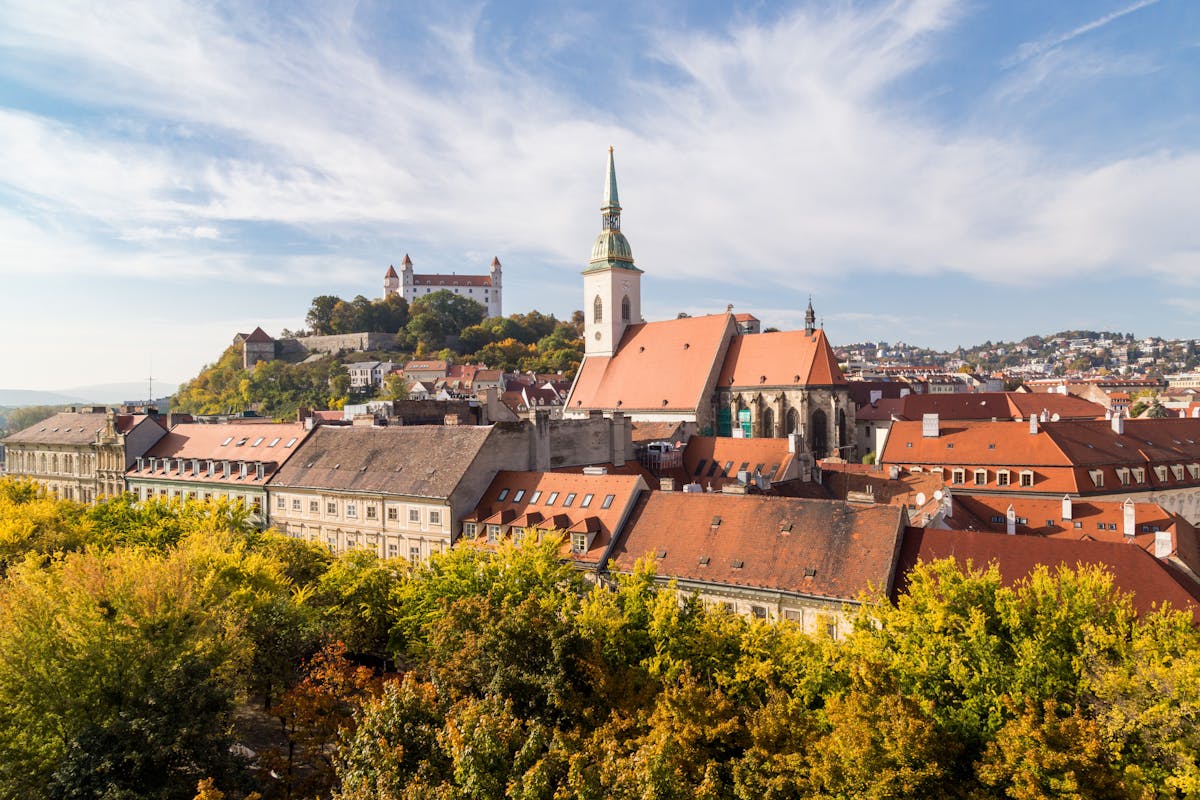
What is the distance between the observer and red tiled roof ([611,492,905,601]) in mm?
34750

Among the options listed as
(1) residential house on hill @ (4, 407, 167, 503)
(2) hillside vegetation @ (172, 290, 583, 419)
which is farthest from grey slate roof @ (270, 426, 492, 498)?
(2) hillside vegetation @ (172, 290, 583, 419)

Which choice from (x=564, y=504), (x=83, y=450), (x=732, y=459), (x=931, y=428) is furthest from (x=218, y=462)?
(x=931, y=428)

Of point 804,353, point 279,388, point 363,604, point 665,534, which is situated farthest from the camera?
point 279,388

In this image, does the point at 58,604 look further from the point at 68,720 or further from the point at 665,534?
the point at 665,534

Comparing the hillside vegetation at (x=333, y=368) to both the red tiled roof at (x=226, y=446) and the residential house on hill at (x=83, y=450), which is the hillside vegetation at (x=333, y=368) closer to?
the residential house on hill at (x=83, y=450)

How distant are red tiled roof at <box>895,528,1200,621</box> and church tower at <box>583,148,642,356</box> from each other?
221 ft

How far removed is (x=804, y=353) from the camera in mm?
86625

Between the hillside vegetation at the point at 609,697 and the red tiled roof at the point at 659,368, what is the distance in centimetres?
5950

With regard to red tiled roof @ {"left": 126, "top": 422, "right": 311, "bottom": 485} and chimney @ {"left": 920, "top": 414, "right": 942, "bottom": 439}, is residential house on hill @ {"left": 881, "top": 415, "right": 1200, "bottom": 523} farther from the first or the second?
red tiled roof @ {"left": 126, "top": 422, "right": 311, "bottom": 485}

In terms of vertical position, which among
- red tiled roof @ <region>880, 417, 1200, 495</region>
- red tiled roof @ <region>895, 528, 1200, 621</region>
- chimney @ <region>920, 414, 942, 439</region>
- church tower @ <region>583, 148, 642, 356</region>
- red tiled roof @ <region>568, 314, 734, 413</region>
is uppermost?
church tower @ <region>583, 148, 642, 356</region>

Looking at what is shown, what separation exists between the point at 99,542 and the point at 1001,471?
61435mm

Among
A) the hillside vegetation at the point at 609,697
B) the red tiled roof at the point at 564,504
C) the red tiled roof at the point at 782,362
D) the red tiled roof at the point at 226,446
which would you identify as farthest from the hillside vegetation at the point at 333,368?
the hillside vegetation at the point at 609,697

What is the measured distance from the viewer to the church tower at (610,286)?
100812 mm

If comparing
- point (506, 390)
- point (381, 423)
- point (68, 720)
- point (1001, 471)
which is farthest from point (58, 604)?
point (506, 390)
